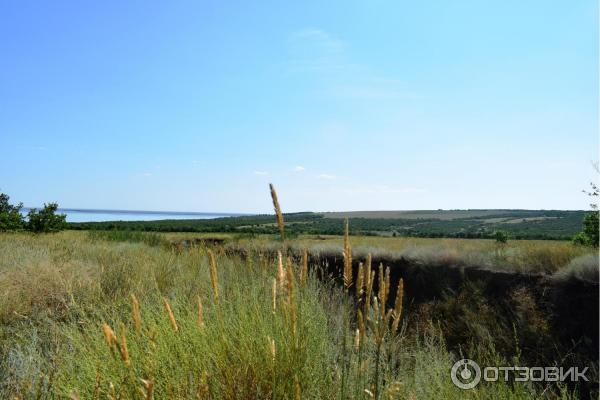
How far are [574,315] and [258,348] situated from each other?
24.5 ft

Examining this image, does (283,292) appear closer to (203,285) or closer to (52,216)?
(203,285)

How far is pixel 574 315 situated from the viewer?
7.63 metres

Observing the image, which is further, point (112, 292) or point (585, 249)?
point (585, 249)

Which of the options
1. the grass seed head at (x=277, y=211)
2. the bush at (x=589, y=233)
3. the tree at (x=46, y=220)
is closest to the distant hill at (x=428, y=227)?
the tree at (x=46, y=220)

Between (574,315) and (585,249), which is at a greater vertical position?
(585,249)

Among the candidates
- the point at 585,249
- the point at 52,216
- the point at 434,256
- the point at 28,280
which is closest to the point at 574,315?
the point at 585,249

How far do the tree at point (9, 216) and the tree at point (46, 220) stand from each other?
0.45 meters

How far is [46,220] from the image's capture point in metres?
19.4

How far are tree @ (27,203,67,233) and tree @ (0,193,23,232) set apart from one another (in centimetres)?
45

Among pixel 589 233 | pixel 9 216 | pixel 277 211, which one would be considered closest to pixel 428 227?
pixel 589 233

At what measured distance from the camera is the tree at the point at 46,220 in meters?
19.2

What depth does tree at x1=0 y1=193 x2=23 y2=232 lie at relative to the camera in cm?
1791

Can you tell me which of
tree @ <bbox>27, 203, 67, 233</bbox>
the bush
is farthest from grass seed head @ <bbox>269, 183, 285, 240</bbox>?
tree @ <bbox>27, 203, 67, 233</bbox>

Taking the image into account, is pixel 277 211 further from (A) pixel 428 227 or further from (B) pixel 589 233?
(A) pixel 428 227
